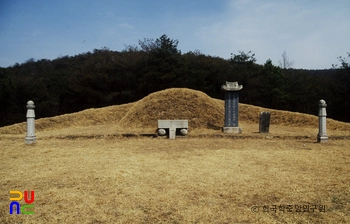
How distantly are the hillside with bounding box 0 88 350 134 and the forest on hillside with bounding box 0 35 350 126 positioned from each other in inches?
259

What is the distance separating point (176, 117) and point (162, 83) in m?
8.86

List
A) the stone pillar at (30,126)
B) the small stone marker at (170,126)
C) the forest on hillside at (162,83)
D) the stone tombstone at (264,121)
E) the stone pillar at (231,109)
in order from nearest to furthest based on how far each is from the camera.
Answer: the stone pillar at (30,126) → the small stone marker at (170,126) → the stone tombstone at (264,121) → the stone pillar at (231,109) → the forest on hillside at (162,83)

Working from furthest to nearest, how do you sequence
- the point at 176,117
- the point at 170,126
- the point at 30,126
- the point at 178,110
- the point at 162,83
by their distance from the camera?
the point at 162,83
the point at 178,110
the point at 176,117
the point at 170,126
the point at 30,126

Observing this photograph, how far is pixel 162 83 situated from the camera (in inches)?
779

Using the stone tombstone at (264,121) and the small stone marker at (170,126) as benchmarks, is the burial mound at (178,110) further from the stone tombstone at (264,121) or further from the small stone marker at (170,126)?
the small stone marker at (170,126)

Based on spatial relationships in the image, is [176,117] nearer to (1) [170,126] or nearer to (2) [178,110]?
(2) [178,110]

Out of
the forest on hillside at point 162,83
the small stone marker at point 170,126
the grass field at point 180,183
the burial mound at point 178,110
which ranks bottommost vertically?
the grass field at point 180,183

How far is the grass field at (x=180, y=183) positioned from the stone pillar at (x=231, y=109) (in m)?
2.80

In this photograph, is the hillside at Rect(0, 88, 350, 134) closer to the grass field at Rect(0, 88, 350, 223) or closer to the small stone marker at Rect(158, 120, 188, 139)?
the small stone marker at Rect(158, 120, 188, 139)

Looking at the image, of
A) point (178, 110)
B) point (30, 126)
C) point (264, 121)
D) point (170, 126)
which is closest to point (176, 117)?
point (178, 110)

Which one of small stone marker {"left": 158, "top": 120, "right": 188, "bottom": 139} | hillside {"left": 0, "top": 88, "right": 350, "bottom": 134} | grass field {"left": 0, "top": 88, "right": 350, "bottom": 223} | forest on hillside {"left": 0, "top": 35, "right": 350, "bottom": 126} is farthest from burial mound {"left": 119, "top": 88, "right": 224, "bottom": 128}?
forest on hillside {"left": 0, "top": 35, "right": 350, "bottom": 126}

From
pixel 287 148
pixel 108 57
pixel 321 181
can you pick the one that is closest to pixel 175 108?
pixel 287 148

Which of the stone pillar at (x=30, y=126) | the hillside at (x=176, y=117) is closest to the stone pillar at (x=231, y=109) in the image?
the hillside at (x=176, y=117)

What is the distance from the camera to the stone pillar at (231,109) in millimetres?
9898
